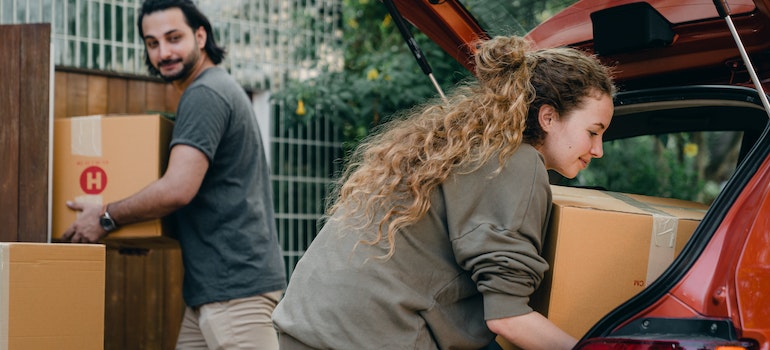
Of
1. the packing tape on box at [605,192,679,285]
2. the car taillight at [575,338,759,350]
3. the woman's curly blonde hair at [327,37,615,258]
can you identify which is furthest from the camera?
the packing tape on box at [605,192,679,285]

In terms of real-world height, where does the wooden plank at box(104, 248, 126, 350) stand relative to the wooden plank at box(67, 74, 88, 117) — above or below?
below

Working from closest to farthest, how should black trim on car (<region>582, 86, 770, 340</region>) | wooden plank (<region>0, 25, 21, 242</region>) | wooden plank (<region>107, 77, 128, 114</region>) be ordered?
black trim on car (<region>582, 86, 770, 340</region>), wooden plank (<region>0, 25, 21, 242</region>), wooden plank (<region>107, 77, 128, 114</region>)

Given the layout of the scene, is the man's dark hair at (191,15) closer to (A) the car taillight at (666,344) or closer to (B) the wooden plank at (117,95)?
(B) the wooden plank at (117,95)

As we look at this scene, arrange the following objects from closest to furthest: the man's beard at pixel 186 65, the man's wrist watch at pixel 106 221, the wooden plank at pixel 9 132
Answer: the wooden plank at pixel 9 132, the man's wrist watch at pixel 106 221, the man's beard at pixel 186 65

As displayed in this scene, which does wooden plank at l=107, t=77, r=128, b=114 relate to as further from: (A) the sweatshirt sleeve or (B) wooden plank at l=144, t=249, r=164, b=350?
(A) the sweatshirt sleeve

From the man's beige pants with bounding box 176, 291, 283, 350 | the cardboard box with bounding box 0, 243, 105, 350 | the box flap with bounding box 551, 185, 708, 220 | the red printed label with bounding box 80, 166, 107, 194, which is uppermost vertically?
the box flap with bounding box 551, 185, 708, 220

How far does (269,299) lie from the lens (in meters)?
3.71

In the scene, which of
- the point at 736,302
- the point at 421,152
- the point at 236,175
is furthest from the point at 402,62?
the point at 736,302

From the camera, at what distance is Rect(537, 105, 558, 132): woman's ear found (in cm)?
241

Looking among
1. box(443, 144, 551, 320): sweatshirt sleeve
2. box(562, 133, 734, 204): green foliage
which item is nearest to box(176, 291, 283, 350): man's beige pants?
box(443, 144, 551, 320): sweatshirt sleeve

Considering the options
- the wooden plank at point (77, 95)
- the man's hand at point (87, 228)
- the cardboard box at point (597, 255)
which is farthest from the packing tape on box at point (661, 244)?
the wooden plank at point (77, 95)

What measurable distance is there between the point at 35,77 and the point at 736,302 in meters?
2.50

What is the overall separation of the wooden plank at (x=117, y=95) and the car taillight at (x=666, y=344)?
426cm

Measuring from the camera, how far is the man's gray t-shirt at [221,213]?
3609 millimetres
